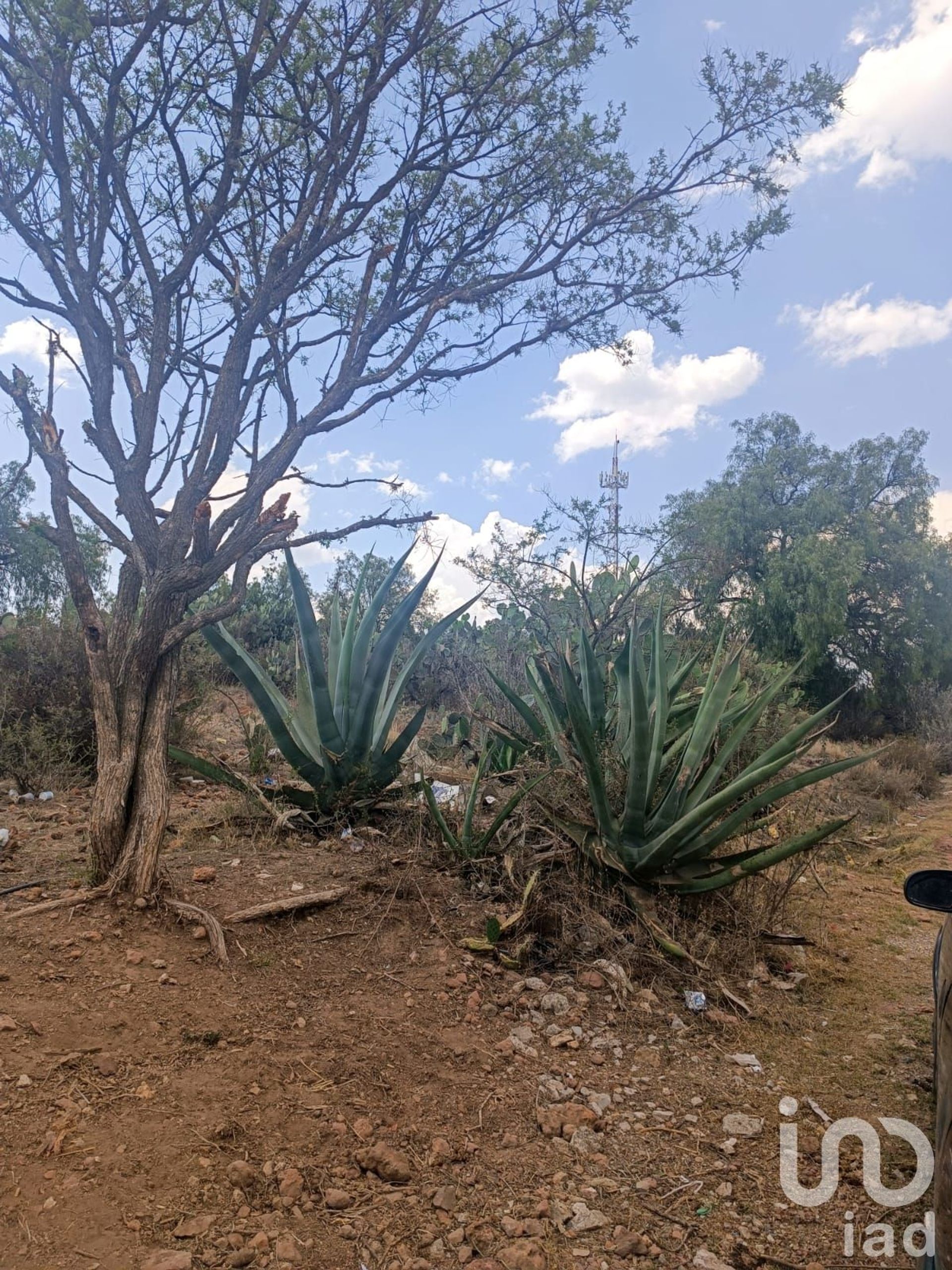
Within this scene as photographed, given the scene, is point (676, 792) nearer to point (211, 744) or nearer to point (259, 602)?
point (211, 744)

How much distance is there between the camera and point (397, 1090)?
2.65m

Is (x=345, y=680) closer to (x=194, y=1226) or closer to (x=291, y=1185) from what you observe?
(x=291, y=1185)

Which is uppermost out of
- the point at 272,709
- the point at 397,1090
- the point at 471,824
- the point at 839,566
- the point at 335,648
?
the point at 839,566

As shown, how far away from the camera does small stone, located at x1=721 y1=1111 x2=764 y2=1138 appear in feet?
8.64

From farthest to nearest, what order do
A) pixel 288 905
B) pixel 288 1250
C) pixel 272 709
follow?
pixel 272 709 → pixel 288 905 → pixel 288 1250

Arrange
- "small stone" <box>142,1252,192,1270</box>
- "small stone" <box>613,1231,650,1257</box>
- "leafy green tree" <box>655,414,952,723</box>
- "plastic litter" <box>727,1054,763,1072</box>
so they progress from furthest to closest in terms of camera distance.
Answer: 1. "leafy green tree" <box>655,414,952,723</box>
2. "plastic litter" <box>727,1054,763,1072</box>
3. "small stone" <box>613,1231,650,1257</box>
4. "small stone" <box>142,1252,192,1270</box>

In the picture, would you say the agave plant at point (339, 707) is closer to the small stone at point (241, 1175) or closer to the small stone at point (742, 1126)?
the small stone at point (742, 1126)

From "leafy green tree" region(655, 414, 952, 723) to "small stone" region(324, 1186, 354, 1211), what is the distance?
1475cm

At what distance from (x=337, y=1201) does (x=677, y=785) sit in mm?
2236

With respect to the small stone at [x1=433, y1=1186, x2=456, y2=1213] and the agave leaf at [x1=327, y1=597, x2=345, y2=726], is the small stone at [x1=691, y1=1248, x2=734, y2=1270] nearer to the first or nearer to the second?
the small stone at [x1=433, y1=1186, x2=456, y2=1213]

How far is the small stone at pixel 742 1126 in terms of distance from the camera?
2.63 m

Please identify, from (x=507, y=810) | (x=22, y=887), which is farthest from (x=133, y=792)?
(x=507, y=810)

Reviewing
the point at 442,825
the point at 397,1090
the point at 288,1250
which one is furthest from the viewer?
the point at 442,825

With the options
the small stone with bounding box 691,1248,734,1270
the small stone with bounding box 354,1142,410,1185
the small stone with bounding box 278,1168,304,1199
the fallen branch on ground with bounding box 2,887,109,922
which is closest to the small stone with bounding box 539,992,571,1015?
the small stone with bounding box 354,1142,410,1185
